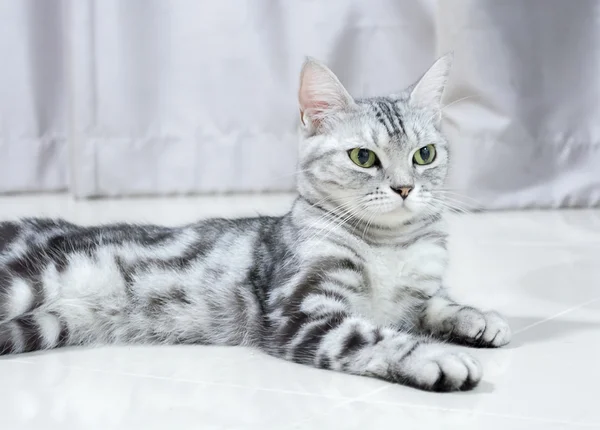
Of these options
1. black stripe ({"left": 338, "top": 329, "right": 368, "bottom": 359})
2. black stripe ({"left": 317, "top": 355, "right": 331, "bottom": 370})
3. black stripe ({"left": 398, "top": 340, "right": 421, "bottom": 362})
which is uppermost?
black stripe ({"left": 398, "top": 340, "right": 421, "bottom": 362})

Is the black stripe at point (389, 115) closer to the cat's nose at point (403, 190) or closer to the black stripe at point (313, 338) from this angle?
the cat's nose at point (403, 190)

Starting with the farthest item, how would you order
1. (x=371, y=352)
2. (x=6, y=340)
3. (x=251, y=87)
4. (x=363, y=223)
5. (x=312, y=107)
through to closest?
(x=251, y=87), (x=312, y=107), (x=363, y=223), (x=6, y=340), (x=371, y=352)

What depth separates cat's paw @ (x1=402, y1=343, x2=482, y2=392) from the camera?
1387 mm

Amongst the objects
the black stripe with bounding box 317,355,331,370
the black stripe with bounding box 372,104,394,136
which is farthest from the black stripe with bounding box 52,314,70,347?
the black stripe with bounding box 372,104,394,136

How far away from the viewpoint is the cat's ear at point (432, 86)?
1948 mm

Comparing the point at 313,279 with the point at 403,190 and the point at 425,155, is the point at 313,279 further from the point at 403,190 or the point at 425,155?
the point at 425,155

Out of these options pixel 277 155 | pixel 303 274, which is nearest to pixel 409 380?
pixel 303 274

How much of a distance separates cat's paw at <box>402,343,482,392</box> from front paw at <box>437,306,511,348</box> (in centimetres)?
30

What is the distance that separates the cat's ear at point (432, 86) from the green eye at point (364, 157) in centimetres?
22

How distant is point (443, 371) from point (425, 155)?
1.94 ft

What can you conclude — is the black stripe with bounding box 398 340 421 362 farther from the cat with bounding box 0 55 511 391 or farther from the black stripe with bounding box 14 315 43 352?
the black stripe with bounding box 14 315 43 352

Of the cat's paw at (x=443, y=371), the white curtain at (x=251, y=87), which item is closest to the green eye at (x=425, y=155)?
the cat's paw at (x=443, y=371)

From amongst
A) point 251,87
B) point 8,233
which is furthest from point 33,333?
point 251,87

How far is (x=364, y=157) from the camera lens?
1.80 m
